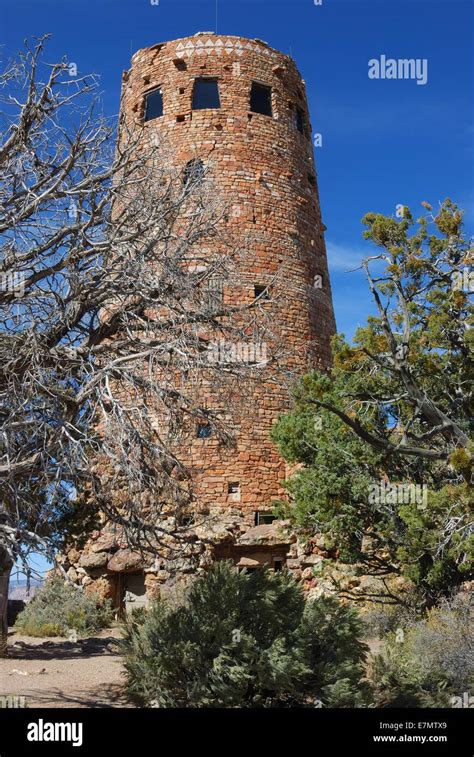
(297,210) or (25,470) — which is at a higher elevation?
(297,210)

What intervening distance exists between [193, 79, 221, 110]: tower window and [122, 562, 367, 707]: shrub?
1775 centimetres

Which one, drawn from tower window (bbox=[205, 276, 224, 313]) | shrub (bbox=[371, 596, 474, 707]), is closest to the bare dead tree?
tower window (bbox=[205, 276, 224, 313])

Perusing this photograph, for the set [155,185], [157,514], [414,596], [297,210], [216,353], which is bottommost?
[414,596]

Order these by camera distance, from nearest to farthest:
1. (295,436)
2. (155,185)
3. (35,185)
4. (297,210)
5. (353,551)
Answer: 1. (35,185)
2. (155,185)
3. (353,551)
4. (295,436)
5. (297,210)

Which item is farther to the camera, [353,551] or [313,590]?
[313,590]

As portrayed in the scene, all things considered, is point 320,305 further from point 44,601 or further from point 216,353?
point 216,353

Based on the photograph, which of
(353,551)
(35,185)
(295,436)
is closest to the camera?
(35,185)

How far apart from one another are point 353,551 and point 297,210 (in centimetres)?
1284

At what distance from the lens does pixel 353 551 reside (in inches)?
603

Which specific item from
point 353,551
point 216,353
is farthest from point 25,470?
point 353,551

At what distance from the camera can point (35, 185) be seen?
370 inches

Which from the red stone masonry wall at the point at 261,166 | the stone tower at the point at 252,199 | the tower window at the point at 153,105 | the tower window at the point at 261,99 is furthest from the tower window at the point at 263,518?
the tower window at the point at 153,105

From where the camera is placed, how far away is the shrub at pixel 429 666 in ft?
33.3

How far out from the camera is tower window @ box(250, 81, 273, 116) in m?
24.6
